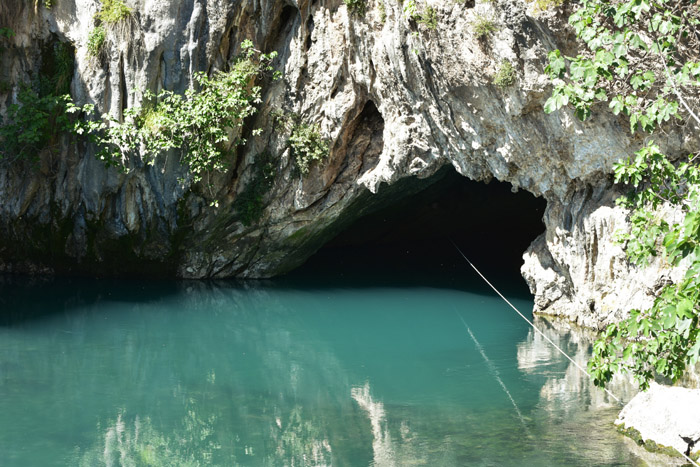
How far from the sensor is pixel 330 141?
51.4 ft

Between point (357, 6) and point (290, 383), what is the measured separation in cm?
704

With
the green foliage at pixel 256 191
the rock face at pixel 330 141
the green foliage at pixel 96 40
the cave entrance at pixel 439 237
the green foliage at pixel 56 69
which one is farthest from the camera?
the cave entrance at pixel 439 237

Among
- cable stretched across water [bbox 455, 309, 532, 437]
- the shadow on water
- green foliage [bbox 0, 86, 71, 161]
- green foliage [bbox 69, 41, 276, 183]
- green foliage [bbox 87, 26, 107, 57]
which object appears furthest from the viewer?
green foliage [bbox 0, 86, 71, 161]

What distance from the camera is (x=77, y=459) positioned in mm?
7926

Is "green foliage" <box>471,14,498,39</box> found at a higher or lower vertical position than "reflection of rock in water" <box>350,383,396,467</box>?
higher

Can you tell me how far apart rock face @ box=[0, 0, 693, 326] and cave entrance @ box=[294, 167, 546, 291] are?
2.02 meters

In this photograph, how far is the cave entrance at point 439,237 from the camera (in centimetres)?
1931

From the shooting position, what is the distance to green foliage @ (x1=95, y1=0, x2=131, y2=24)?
15000mm

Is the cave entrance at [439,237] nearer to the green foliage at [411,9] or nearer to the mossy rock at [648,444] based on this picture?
the green foliage at [411,9]

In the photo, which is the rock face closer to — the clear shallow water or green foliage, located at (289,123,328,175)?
green foliage, located at (289,123,328,175)

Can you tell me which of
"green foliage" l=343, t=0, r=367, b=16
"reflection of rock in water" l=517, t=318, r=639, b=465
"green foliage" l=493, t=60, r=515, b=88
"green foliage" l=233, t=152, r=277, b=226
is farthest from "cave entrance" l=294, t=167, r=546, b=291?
"green foliage" l=493, t=60, r=515, b=88

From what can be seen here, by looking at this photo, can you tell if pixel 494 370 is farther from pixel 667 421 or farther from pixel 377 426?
pixel 667 421

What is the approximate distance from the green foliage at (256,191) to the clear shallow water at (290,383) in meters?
1.92

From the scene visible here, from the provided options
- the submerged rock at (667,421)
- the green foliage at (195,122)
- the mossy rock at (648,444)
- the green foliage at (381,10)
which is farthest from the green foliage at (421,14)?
the mossy rock at (648,444)
